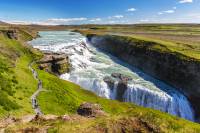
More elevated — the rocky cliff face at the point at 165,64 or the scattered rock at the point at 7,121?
the scattered rock at the point at 7,121

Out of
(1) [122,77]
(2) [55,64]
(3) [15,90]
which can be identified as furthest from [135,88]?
(3) [15,90]

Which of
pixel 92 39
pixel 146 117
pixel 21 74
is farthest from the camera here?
pixel 92 39

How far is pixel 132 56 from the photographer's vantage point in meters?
111

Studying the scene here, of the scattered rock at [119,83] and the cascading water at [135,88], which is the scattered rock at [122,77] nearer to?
the scattered rock at [119,83]

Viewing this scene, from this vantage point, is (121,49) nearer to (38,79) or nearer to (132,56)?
(132,56)

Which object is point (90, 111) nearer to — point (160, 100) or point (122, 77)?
point (160, 100)

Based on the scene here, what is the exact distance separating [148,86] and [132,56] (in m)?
34.1

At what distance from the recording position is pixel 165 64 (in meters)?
92.4

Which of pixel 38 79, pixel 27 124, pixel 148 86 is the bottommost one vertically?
pixel 148 86

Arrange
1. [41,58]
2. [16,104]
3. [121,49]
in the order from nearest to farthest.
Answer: [16,104] → [41,58] → [121,49]

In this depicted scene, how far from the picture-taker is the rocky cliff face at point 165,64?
7894 cm

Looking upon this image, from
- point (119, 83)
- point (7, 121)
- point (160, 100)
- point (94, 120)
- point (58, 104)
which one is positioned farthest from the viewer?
point (119, 83)

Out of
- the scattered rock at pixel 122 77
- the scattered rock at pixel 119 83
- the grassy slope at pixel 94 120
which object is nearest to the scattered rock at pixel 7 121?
the grassy slope at pixel 94 120

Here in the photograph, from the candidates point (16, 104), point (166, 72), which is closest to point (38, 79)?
point (16, 104)
